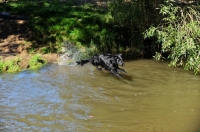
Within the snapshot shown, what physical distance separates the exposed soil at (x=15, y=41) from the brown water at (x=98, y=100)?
1.16 metres

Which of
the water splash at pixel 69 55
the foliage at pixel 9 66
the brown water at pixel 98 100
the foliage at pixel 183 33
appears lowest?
the brown water at pixel 98 100

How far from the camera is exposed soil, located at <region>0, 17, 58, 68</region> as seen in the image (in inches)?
420

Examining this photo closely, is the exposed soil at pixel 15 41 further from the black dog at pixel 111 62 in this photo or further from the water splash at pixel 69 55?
the black dog at pixel 111 62

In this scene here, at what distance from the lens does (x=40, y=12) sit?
13586 mm

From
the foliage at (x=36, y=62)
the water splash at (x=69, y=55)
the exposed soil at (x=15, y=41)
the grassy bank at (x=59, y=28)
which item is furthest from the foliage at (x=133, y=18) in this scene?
the foliage at (x=36, y=62)

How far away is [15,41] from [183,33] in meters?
6.16

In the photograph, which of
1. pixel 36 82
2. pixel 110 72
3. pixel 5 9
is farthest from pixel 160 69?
pixel 5 9

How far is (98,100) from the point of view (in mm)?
7367

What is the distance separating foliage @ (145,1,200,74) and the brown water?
68 centimetres

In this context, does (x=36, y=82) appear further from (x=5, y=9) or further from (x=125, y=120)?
(x=5, y=9)

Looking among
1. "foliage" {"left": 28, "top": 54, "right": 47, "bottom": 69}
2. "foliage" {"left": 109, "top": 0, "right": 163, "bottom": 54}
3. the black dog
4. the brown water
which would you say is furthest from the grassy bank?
the black dog

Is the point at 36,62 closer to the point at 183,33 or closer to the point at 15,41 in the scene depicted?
the point at 15,41

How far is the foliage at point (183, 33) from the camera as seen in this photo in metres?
8.43

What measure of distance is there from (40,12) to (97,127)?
862 cm
